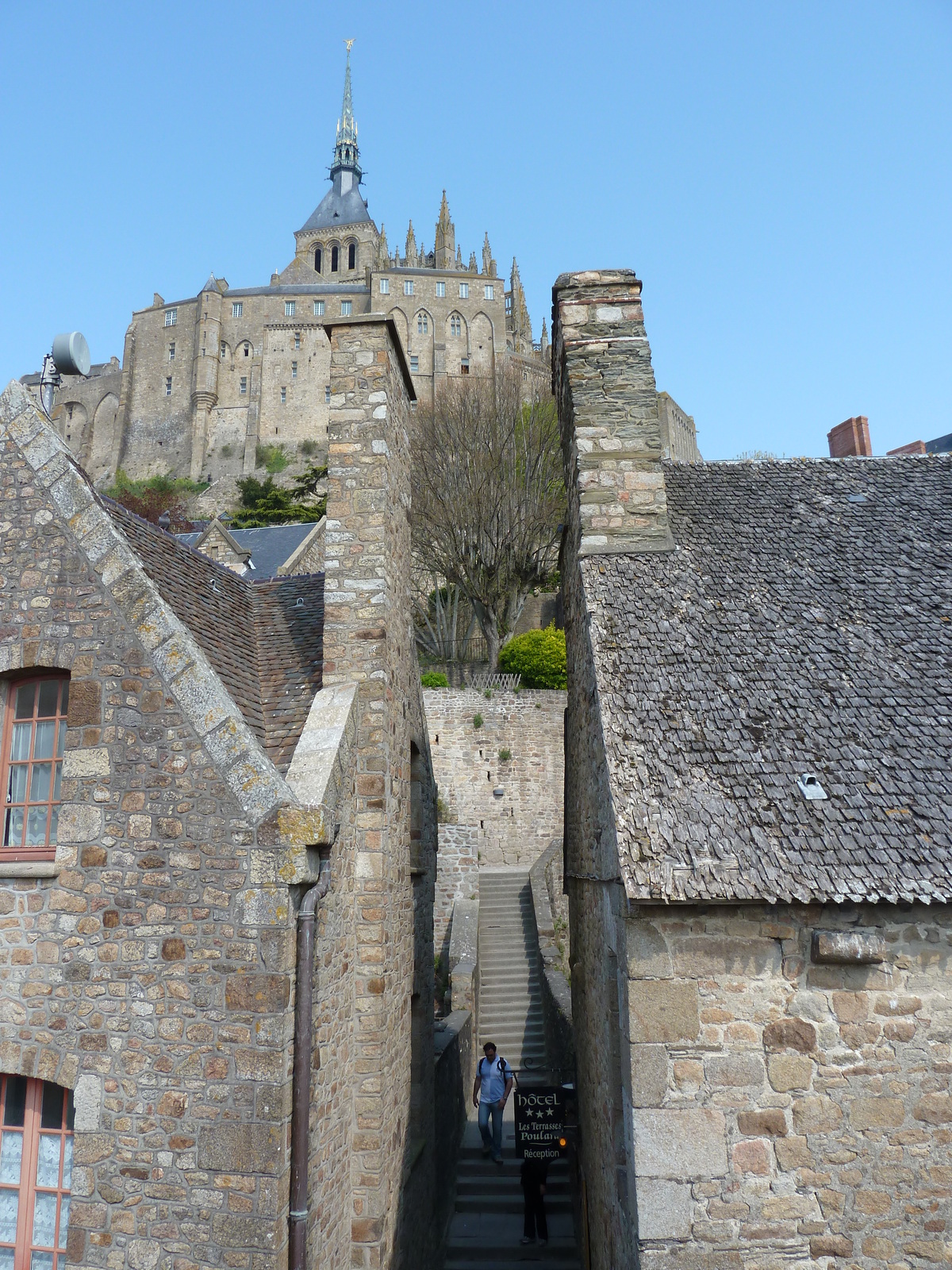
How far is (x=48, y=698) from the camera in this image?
6168 millimetres

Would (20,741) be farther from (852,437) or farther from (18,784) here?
(852,437)

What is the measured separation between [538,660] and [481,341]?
2071 inches

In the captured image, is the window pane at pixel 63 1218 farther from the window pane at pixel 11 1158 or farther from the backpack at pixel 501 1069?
the backpack at pixel 501 1069

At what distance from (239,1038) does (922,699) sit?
204 inches

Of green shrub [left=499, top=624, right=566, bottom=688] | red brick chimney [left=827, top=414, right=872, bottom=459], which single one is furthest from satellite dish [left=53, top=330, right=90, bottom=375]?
green shrub [left=499, top=624, right=566, bottom=688]

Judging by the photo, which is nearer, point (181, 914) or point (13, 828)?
point (181, 914)

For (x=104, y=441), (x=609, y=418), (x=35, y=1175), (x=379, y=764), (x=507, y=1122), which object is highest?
(x=104, y=441)

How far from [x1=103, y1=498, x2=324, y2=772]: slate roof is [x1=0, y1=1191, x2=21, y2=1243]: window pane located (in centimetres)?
322

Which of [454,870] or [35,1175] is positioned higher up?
[454,870]

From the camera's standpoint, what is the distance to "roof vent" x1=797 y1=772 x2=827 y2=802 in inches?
220

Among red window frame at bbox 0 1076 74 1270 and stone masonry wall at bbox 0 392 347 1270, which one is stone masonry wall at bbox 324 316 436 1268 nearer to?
stone masonry wall at bbox 0 392 347 1270

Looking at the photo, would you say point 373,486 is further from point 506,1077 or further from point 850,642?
point 506,1077

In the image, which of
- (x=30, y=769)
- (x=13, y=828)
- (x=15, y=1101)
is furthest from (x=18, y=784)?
(x=15, y=1101)

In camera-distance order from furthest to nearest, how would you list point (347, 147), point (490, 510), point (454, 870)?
point (347, 147) → point (490, 510) → point (454, 870)
